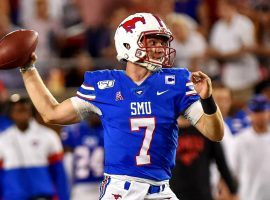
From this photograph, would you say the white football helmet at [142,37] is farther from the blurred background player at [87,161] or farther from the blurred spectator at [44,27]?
the blurred spectator at [44,27]

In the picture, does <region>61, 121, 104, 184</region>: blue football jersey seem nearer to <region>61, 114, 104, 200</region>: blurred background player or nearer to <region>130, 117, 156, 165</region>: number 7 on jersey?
<region>61, 114, 104, 200</region>: blurred background player

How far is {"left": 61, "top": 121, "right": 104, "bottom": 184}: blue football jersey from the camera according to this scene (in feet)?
31.8

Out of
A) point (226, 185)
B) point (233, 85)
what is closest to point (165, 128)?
point (226, 185)

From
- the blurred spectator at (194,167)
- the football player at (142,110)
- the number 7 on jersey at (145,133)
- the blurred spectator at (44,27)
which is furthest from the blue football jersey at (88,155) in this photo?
the number 7 on jersey at (145,133)

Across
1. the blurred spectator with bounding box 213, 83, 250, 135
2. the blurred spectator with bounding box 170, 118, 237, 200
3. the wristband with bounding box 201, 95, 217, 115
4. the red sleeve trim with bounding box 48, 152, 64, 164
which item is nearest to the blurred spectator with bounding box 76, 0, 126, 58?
the blurred spectator with bounding box 213, 83, 250, 135

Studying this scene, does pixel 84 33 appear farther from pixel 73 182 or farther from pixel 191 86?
pixel 191 86

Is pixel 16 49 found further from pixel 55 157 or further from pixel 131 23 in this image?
pixel 55 157

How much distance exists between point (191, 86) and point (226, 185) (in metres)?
2.90

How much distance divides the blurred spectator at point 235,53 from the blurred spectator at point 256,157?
2.60 metres

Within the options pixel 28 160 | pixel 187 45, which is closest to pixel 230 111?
pixel 187 45

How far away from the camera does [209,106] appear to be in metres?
5.43

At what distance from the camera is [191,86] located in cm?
563

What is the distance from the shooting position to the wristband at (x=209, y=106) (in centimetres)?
541

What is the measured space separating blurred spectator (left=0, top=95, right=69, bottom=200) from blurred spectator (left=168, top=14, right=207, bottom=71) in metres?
2.74
